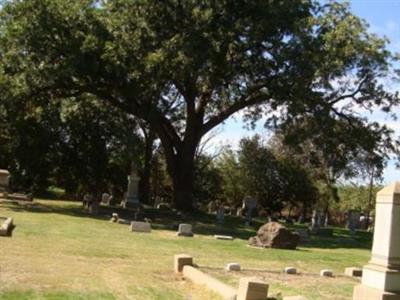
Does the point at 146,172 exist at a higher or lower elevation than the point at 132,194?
higher

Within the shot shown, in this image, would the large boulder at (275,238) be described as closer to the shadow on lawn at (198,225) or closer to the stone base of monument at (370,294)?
the shadow on lawn at (198,225)

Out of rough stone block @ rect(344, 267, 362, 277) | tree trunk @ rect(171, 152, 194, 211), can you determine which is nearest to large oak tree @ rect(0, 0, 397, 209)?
tree trunk @ rect(171, 152, 194, 211)

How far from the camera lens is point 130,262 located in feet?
43.2

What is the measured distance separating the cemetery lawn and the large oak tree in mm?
7436

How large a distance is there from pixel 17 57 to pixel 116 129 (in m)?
Answer: 12.0

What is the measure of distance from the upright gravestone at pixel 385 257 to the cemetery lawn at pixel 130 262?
1.86 feet

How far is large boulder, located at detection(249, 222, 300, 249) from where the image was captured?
19109mm

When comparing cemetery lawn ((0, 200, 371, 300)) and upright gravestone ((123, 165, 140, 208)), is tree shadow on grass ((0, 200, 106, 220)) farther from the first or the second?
upright gravestone ((123, 165, 140, 208))

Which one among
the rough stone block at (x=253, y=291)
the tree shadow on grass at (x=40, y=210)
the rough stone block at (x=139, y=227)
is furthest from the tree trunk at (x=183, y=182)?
the rough stone block at (x=253, y=291)

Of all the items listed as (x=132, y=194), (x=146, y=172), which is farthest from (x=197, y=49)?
(x=146, y=172)

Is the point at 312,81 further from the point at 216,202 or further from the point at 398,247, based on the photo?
the point at 216,202

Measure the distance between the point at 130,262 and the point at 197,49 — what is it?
45.9ft

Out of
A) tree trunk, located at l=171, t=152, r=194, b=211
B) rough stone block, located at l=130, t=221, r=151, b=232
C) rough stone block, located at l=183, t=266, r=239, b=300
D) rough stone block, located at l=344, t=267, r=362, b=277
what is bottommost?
rough stone block, located at l=183, t=266, r=239, b=300

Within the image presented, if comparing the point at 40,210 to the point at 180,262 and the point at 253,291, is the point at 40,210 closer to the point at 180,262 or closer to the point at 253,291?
the point at 180,262
